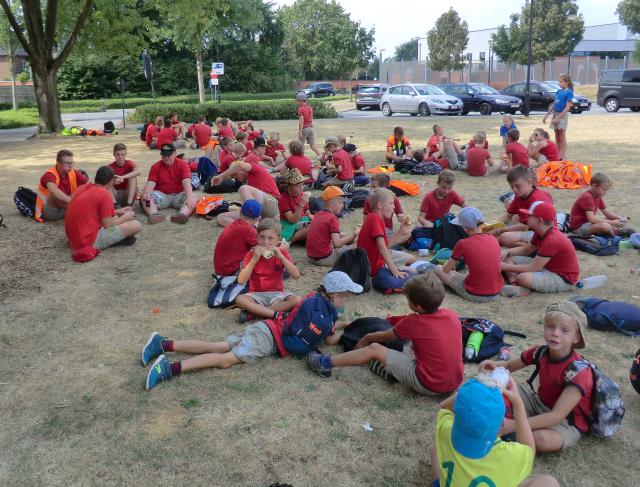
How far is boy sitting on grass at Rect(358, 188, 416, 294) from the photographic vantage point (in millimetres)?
6094

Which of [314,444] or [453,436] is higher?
[453,436]

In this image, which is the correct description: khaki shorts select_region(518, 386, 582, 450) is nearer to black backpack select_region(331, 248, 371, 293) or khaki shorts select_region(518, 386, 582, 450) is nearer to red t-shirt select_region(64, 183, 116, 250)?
black backpack select_region(331, 248, 371, 293)

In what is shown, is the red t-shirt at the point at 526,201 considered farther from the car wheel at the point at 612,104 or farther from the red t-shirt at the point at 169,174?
the car wheel at the point at 612,104

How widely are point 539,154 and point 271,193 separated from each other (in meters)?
6.36

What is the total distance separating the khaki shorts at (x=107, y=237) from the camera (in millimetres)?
7473

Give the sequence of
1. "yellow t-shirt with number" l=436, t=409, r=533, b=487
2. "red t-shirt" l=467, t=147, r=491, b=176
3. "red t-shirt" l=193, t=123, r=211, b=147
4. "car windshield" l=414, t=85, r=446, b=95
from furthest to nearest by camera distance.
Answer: "car windshield" l=414, t=85, r=446, b=95 < "red t-shirt" l=193, t=123, r=211, b=147 < "red t-shirt" l=467, t=147, r=491, b=176 < "yellow t-shirt with number" l=436, t=409, r=533, b=487

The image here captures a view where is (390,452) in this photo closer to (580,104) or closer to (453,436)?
(453,436)

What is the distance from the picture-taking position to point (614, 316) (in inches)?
200

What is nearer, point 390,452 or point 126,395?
point 390,452

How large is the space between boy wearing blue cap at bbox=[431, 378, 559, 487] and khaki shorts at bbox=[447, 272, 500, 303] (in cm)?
290

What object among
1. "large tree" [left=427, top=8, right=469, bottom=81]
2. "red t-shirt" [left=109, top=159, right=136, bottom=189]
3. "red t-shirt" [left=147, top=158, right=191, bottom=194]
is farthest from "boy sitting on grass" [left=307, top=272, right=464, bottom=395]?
"large tree" [left=427, top=8, right=469, bottom=81]

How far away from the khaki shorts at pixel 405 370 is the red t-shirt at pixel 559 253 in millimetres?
2460

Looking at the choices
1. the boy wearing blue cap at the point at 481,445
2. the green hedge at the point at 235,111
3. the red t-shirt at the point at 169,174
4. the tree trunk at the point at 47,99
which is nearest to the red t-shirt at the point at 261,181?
the red t-shirt at the point at 169,174

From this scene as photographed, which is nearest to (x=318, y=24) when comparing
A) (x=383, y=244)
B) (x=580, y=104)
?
(x=580, y=104)
